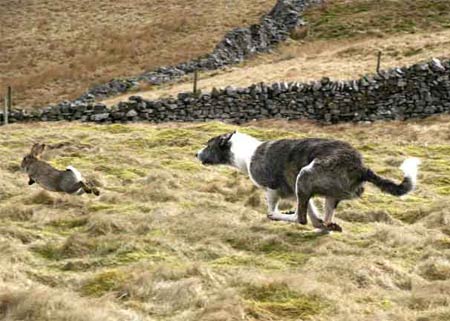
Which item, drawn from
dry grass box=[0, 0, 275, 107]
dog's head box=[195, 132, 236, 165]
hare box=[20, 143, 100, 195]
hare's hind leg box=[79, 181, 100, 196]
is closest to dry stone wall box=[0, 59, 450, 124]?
dry grass box=[0, 0, 275, 107]

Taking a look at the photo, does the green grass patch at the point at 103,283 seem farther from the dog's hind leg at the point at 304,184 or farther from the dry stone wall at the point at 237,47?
the dry stone wall at the point at 237,47

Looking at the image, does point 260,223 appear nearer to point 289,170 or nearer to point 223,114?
point 289,170

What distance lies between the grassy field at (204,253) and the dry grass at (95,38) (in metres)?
25.7

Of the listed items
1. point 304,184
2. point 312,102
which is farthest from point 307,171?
point 312,102

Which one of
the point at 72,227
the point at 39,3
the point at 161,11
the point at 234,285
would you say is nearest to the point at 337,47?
the point at 161,11

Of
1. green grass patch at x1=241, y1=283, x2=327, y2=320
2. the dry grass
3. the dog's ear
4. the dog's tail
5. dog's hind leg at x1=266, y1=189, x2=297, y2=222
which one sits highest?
the dog's tail

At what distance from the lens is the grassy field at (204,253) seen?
7.50 meters

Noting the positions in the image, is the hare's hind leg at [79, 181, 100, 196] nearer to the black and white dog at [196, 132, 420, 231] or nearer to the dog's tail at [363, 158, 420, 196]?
the black and white dog at [196, 132, 420, 231]

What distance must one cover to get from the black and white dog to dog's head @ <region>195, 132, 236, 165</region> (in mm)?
17

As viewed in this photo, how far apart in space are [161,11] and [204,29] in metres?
6.89

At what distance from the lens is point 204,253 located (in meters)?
9.88

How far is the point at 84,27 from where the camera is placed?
172ft

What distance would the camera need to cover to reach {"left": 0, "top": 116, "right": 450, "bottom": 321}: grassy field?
7500mm

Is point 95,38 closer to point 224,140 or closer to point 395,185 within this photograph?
point 224,140
